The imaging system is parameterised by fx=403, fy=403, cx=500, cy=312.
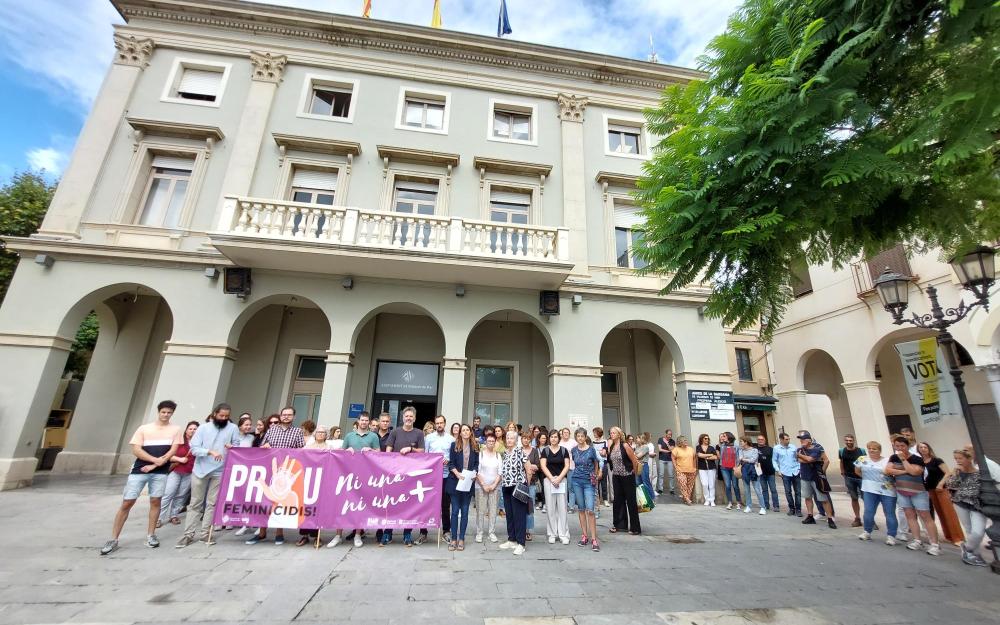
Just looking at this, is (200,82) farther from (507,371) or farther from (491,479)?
(491,479)

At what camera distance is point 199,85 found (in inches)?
505

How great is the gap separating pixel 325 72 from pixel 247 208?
6321 millimetres

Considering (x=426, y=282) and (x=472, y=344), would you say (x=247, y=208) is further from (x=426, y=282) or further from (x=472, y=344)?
(x=472, y=344)

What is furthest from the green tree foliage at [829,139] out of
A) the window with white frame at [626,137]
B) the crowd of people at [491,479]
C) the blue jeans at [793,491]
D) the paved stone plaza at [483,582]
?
the window with white frame at [626,137]

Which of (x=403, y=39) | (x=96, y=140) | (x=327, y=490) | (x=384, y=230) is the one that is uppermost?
(x=403, y=39)

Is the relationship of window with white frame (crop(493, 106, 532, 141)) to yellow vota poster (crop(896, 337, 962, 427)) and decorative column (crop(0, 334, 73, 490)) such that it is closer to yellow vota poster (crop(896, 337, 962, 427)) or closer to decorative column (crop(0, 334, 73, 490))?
yellow vota poster (crop(896, 337, 962, 427))

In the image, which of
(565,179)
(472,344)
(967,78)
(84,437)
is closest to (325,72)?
(565,179)

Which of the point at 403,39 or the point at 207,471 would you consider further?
the point at 403,39

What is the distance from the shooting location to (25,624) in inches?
137

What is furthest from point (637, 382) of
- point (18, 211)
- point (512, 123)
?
point (18, 211)

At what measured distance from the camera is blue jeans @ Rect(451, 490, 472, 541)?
19.7 ft

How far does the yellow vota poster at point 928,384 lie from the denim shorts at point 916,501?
1412 millimetres

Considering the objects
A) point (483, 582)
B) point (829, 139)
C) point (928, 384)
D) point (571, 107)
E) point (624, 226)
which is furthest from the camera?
point (571, 107)

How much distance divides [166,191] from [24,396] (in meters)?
6.16
